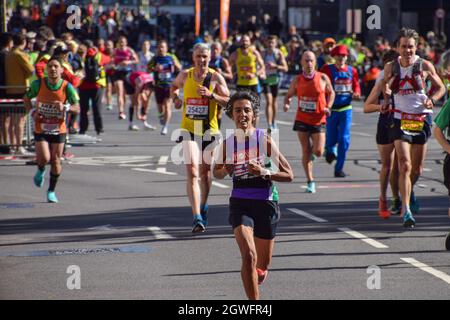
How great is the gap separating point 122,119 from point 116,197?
14.8 metres

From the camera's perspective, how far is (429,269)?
37.5 ft

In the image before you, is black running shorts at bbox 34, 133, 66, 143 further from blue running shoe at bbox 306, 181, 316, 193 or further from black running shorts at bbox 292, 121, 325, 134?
blue running shoe at bbox 306, 181, 316, 193

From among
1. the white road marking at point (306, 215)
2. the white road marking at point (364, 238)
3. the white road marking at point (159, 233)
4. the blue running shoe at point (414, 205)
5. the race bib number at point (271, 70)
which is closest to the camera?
the white road marking at point (364, 238)

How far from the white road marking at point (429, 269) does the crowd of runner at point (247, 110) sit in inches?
28.4

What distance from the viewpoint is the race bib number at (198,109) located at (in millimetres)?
14195

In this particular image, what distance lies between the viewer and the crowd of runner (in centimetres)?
977

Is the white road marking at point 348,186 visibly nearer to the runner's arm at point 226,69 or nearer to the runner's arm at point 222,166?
the runner's arm at point 226,69

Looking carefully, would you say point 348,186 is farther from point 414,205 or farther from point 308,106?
point 414,205

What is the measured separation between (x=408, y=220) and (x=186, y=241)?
2.42 m

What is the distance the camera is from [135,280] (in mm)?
10953

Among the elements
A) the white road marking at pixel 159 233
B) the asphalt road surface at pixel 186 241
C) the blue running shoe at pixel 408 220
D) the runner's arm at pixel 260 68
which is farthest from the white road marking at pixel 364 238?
the runner's arm at pixel 260 68

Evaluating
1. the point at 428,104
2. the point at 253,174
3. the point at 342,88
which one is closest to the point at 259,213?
the point at 253,174

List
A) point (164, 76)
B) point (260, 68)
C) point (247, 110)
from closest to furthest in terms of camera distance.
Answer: point (247, 110) < point (260, 68) < point (164, 76)
